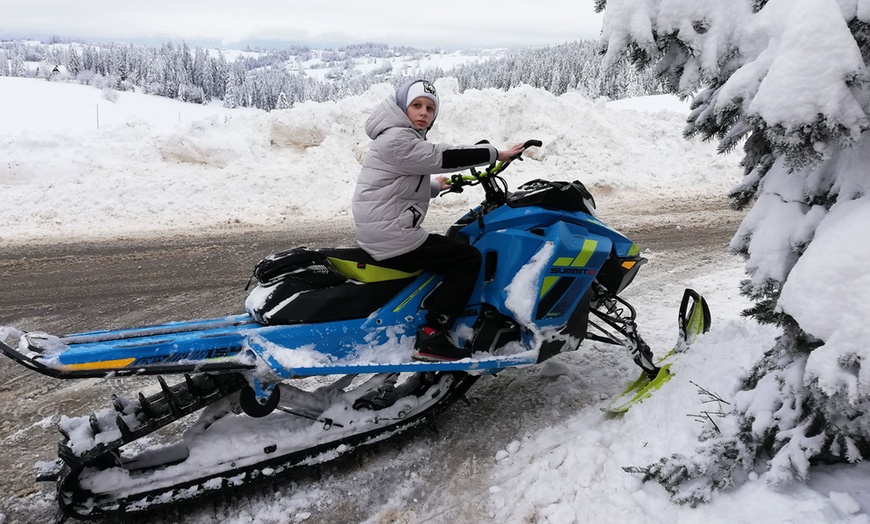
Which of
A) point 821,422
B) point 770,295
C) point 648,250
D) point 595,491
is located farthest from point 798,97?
point 648,250

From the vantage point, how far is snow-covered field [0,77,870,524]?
3021mm

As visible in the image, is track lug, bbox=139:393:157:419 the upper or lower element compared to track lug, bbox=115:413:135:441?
upper

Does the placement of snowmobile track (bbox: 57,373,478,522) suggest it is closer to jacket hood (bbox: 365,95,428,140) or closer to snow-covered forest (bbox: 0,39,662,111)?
jacket hood (bbox: 365,95,428,140)

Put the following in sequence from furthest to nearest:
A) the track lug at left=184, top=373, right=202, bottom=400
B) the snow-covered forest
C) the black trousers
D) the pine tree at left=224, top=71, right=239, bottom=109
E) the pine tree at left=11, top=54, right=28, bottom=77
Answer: the pine tree at left=11, top=54, right=28, bottom=77 < the pine tree at left=224, top=71, right=239, bottom=109 < the snow-covered forest < the black trousers < the track lug at left=184, top=373, right=202, bottom=400

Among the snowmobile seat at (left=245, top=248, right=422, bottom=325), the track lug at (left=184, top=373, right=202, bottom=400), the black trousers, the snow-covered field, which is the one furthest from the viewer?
the black trousers

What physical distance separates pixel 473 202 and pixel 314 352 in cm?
776

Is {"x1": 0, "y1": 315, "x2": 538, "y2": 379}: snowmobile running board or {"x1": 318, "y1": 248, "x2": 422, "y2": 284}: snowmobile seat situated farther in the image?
{"x1": 318, "y1": 248, "x2": 422, "y2": 284}: snowmobile seat

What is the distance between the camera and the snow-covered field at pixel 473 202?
3021 mm

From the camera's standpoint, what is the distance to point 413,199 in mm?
3566

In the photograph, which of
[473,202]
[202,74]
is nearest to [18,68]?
[202,74]

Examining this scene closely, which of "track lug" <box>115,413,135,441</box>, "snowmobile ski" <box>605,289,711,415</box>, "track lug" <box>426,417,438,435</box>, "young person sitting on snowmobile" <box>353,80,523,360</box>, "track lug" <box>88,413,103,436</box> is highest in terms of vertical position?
"young person sitting on snowmobile" <box>353,80,523,360</box>

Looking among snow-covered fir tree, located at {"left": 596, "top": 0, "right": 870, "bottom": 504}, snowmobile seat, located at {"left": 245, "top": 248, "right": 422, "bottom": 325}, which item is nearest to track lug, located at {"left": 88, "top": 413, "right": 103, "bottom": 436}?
snowmobile seat, located at {"left": 245, "top": 248, "right": 422, "bottom": 325}

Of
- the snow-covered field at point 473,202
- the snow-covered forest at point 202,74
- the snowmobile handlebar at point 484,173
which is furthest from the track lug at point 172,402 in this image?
the snow-covered forest at point 202,74

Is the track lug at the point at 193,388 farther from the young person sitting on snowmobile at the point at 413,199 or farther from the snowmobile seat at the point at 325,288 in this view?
the young person sitting on snowmobile at the point at 413,199
